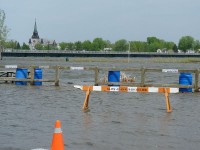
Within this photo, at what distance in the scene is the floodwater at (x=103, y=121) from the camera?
10945mm

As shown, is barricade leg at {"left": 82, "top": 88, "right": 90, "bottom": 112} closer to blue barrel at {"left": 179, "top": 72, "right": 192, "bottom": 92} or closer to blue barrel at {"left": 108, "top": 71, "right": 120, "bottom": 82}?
blue barrel at {"left": 179, "top": 72, "right": 192, "bottom": 92}

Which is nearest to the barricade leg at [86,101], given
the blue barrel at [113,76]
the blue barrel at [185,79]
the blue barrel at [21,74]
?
the blue barrel at [185,79]

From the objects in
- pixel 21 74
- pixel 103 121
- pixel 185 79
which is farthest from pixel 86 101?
pixel 21 74

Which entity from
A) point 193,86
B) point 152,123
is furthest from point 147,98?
point 152,123

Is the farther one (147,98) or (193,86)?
(193,86)

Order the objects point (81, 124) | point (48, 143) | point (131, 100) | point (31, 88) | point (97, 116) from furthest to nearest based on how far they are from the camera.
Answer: point (31, 88) → point (131, 100) → point (97, 116) → point (81, 124) → point (48, 143)

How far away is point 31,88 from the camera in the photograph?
26000 mm

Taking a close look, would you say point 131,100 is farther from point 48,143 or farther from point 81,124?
point 48,143

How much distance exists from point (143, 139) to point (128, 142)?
515mm

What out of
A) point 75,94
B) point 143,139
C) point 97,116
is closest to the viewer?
point 143,139

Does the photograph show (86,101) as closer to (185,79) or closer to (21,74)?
(185,79)

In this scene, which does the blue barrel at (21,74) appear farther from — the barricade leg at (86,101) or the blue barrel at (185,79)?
the barricade leg at (86,101)

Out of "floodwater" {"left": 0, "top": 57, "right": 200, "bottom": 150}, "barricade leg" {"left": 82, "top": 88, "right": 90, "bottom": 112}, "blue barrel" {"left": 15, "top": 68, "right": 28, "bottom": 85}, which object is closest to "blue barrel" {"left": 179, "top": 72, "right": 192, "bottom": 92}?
"floodwater" {"left": 0, "top": 57, "right": 200, "bottom": 150}

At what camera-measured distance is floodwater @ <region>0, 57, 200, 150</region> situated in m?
10.9
